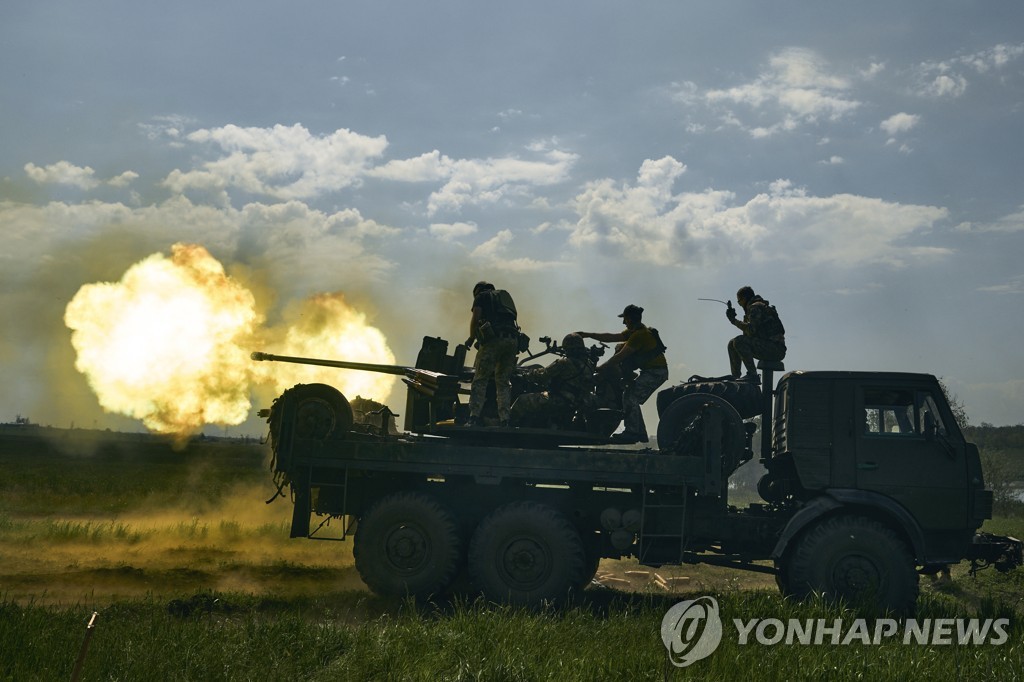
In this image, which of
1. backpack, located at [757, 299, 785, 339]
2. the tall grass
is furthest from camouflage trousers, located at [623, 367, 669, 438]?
the tall grass

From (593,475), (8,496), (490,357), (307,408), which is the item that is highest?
(490,357)

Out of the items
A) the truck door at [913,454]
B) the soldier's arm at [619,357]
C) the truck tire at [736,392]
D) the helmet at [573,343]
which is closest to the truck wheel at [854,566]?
the truck door at [913,454]

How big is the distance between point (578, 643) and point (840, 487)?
4.15 m

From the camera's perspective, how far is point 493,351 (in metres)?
11.3

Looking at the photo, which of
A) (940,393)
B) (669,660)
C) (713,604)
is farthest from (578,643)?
(940,393)

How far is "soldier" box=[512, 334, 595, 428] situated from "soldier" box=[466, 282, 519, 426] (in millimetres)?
240

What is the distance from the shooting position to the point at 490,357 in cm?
1132

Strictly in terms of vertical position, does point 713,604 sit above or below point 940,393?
below

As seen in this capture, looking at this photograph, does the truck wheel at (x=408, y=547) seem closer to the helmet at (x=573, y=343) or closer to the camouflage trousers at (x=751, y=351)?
the helmet at (x=573, y=343)

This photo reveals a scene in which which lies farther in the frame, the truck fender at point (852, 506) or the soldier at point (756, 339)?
the soldier at point (756, 339)

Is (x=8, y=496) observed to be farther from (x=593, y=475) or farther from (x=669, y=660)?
(x=669, y=660)

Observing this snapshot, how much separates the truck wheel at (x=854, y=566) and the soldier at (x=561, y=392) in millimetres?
3307

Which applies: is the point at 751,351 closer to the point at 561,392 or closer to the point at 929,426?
the point at 929,426

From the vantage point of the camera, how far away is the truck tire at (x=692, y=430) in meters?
10.6
